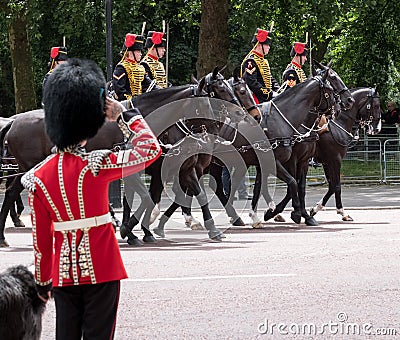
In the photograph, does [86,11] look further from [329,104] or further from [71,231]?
[71,231]

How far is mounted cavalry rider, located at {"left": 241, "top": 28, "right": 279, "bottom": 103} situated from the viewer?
16.7 m

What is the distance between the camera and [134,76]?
14.4m

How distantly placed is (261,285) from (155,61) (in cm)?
683

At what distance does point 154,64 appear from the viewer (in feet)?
50.3

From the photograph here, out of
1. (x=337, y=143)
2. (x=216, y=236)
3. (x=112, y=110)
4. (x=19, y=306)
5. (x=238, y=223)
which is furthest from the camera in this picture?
(x=337, y=143)

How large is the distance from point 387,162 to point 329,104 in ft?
33.1

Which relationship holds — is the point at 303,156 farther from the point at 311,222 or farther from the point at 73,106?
the point at 73,106

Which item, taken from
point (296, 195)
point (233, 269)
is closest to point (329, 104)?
point (296, 195)

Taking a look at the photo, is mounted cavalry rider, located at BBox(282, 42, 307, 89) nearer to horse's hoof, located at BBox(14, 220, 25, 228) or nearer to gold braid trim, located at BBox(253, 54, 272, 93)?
gold braid trim, located at BBox(253, 54, 272, 93)

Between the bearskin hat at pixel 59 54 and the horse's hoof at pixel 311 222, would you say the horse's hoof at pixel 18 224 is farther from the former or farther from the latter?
the horse's hoof at pixel 311 222

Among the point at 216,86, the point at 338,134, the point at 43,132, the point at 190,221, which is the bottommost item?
the point at 190,221

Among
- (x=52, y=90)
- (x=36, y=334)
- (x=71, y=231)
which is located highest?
(x=52, y=90)

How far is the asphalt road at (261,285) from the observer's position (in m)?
7.39

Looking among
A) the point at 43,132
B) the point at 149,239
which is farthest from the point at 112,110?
the point at 43,132
